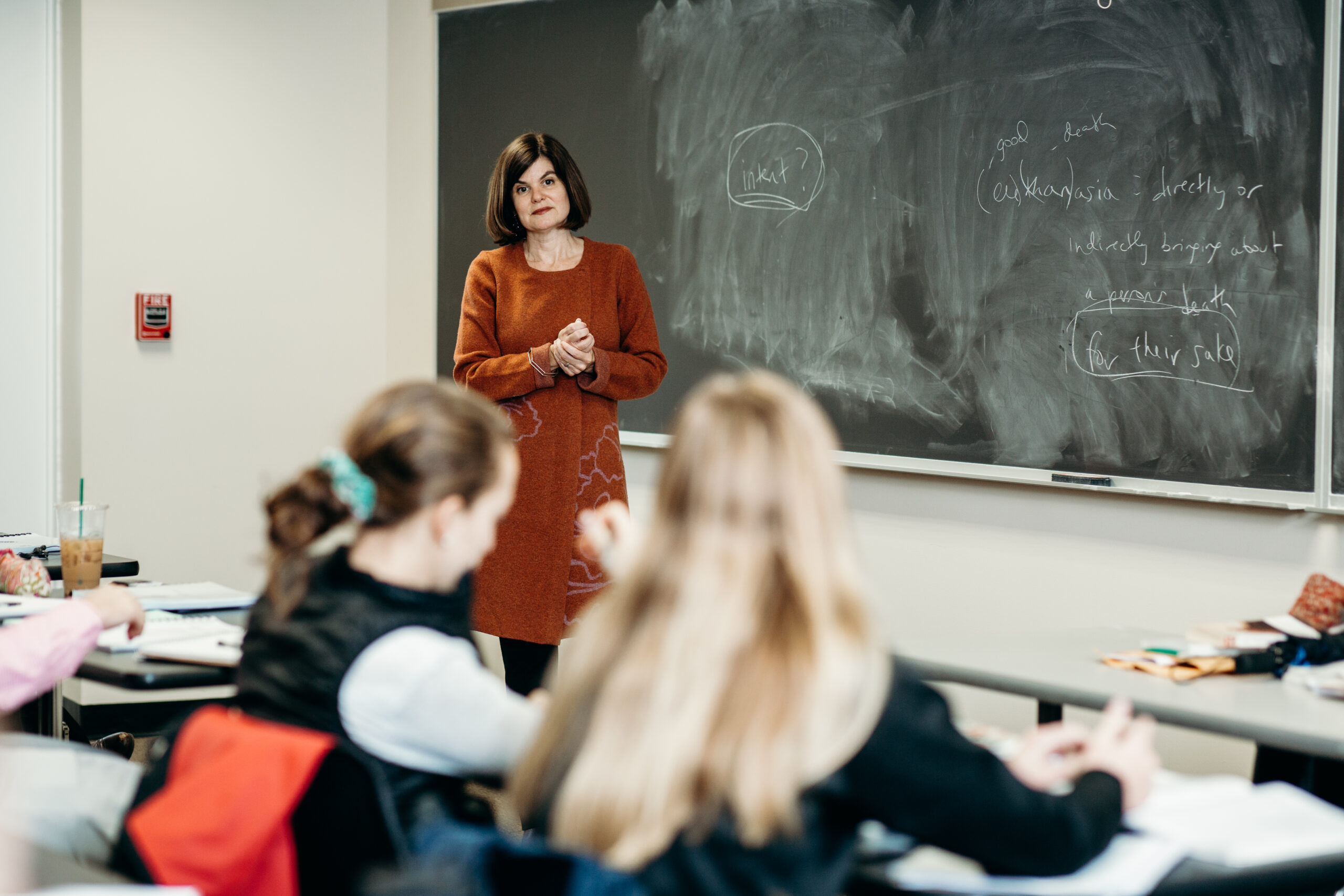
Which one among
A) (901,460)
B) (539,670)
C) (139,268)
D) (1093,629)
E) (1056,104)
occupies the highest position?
(1056,104)

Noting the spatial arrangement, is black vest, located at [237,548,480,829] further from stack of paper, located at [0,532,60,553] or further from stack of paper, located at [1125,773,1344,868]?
stack of paper, located at [0,532,60,553]

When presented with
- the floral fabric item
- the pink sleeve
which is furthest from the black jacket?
the floral fabric item

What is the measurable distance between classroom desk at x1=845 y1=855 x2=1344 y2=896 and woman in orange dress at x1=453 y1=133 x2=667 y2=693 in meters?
2.06

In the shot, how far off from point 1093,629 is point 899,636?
3.97 ft

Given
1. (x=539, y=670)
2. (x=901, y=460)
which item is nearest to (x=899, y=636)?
(x=901, y=460)

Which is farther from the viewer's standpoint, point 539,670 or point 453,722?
point 539,670

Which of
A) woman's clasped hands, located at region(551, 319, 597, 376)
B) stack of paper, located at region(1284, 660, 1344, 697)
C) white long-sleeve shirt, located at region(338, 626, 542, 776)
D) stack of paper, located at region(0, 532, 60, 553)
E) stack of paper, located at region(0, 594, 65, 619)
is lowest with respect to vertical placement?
stack of paper, located at region(1284, 660, 1344, 697)

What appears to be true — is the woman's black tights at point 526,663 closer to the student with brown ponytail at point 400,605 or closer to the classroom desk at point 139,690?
the classroom desk at point 139,690

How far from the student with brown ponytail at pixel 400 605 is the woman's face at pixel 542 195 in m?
1.69

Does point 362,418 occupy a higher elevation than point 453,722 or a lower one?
higher

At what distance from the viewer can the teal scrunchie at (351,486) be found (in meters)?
1.62

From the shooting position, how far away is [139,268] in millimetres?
4504

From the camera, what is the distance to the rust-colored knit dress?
3354 mm

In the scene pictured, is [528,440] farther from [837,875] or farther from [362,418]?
[837,875]
